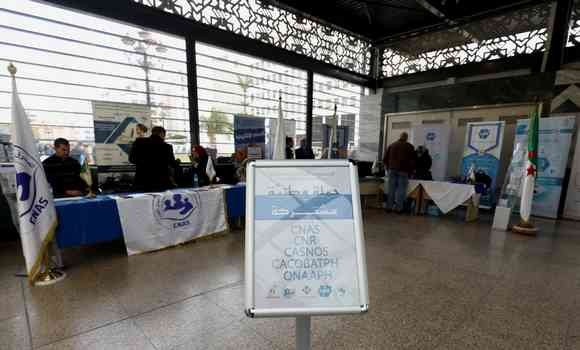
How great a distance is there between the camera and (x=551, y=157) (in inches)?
183

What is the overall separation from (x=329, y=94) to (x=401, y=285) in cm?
568

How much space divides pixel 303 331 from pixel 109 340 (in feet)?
4.54

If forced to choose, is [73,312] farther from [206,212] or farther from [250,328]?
[206,212]

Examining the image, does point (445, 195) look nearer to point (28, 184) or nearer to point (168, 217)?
point (168, 217)

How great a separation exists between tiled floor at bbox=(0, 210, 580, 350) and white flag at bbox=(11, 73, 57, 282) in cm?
33

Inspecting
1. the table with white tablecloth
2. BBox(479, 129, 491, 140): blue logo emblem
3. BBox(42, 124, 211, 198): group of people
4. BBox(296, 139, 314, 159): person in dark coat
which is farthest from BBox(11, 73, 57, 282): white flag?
BBox(479, 129, 491, 140): blue logo emblem

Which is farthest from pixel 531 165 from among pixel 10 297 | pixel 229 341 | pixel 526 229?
pixel 10 297

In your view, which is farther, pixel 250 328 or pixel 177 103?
pixel 177 103

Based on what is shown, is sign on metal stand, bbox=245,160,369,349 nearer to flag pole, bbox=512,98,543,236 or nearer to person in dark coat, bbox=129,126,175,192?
person in dark coat, bbox=129,126,175,192

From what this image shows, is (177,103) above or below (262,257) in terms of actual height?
above

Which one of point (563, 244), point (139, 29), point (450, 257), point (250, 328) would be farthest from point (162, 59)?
point (563, 244)

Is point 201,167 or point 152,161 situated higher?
point 152,161

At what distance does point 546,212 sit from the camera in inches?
189

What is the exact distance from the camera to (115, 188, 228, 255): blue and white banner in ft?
9.14
